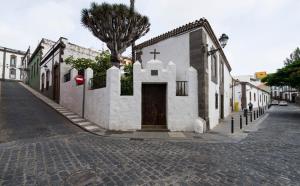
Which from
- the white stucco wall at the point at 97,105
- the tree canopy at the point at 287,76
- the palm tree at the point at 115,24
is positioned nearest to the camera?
the white stucco wall at the point at 97,105

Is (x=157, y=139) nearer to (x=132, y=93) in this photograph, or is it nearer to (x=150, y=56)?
(x=132, y=93)

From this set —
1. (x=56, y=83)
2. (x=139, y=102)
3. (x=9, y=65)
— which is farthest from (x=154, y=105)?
(x=9, y=65)

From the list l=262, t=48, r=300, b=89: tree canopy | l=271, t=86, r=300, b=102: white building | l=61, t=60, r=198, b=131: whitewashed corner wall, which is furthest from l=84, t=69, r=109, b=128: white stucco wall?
l=271, t=86, r=300, b=102: white building

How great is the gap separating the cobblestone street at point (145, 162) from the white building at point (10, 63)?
47824mm

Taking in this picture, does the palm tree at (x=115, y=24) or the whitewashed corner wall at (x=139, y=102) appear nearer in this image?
the whitewashed corner wall at (x=139, y=102)

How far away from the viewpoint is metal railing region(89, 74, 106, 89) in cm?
1034

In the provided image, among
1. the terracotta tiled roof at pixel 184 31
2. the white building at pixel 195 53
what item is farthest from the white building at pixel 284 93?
the white building at pixel 195 53

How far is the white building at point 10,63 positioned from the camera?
43062mm

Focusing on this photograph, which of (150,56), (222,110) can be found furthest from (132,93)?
(222,110)

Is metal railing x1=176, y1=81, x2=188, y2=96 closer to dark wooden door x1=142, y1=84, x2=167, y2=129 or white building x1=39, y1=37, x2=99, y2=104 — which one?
dark wooden door x1=142, y1=84, x2=167, y2=129

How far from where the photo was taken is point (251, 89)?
31547 millimetres

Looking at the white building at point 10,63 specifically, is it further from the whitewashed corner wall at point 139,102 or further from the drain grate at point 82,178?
the drain grate at point 82,178

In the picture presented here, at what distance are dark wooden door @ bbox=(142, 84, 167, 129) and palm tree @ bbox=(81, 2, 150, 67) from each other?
13.8 feet

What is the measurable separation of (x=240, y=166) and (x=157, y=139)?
3.58 meters
